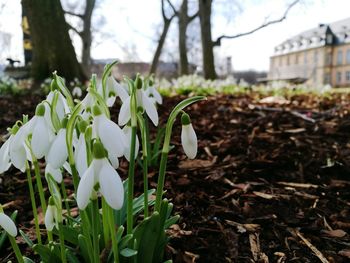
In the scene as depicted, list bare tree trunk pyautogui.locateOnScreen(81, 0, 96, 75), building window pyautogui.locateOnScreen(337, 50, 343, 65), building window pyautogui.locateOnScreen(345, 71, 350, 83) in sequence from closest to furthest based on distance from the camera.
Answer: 1. bare tree trunk pyautogui.locateOnScreen(81, 0, 96, 75)
2. building window pyautogui.locateOnScreen(345, 71, 350, 83)
3. building window pyautogui.locateOnScreen(337, 50, 343, 65)

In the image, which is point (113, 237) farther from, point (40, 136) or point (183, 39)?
point (183, 39)

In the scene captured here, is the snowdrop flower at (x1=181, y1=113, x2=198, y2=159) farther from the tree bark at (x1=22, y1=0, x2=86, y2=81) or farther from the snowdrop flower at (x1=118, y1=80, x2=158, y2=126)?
the tree bark at (x1=22, y1=0, x2=86, y2=81)

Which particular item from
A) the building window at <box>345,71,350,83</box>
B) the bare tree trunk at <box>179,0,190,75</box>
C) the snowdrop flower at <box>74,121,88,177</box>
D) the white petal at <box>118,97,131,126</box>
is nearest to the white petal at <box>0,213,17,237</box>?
the snowdrop flower at <box>74,121,88,177</box>

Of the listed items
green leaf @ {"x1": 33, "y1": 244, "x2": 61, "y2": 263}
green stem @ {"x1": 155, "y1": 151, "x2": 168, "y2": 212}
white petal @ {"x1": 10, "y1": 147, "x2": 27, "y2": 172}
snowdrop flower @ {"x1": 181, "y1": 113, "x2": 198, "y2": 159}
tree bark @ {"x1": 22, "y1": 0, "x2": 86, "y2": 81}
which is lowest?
green leaf @ {"x1": 33, "y1": 244, "x2": 61, "y2": 263}

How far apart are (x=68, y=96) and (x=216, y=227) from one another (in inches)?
32.5

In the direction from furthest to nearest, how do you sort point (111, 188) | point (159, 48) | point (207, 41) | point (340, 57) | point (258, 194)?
point (340, 57) → point (159, 48) → point (207, 41) → point (258, 194) → point (111, 188)

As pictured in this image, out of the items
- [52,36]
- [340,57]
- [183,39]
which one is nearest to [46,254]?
[52,36]

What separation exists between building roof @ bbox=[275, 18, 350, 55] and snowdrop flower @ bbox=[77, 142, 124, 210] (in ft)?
167

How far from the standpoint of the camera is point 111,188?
755mm

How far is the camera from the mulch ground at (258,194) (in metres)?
1.44

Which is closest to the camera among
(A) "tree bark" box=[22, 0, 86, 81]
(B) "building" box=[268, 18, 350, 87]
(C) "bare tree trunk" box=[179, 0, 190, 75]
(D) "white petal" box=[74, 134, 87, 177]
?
(D) "white petal" box=[74, 134, 87, 177]

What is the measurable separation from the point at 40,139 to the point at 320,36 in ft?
172

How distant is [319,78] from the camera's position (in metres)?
47.0

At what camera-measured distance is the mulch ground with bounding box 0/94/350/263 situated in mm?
1439
